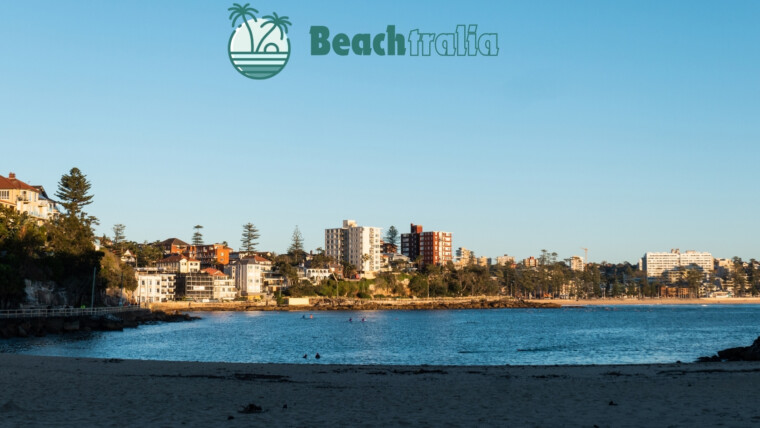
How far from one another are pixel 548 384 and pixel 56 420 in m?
17.6

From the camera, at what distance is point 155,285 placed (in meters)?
180

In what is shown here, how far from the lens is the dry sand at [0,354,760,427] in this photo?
1617cm

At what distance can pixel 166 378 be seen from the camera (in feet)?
92.7

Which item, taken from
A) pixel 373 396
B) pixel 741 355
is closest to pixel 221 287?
pixel 741 355

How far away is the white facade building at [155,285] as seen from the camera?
577 ft

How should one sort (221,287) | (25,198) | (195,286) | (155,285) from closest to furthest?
(25,198)
(155,285)
(195,286)
(221,287)

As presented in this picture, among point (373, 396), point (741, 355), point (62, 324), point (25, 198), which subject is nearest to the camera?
point (373, 396)

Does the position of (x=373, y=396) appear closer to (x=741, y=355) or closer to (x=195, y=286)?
(x=741, y=355)

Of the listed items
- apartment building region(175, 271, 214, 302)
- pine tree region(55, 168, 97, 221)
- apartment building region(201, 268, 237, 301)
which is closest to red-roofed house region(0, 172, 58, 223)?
pine tree region(55, 168, 97, 221)

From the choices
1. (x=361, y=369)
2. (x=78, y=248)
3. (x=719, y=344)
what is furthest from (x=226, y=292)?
(x=361, y=369)

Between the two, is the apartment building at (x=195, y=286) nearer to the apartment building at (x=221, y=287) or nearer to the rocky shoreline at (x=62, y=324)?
the apartment building at (x=221, y=287)

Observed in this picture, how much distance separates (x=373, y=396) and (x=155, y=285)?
169204 mm

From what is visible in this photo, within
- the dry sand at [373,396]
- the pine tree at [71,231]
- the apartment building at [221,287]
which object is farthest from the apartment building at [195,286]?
the dry sand at [373,396]

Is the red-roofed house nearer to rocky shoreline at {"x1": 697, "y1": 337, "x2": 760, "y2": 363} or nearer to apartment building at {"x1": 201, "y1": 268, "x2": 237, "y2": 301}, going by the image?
apartment building at {"x1": 201, "y1": 268, "x2": 237, "y2": 301}
